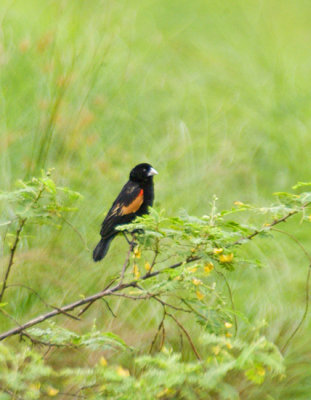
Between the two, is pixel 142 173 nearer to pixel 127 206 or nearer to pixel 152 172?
pixel 152 172

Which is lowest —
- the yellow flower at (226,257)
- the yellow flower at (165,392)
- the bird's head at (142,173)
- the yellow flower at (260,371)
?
the yellow flower at (165,392)

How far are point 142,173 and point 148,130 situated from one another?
2.69 feet

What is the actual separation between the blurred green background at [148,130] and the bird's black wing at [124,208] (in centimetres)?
20

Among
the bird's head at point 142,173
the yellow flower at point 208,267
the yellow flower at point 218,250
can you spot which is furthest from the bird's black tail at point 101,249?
the yellow flower at point 218,250

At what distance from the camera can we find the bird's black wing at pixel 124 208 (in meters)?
2.80

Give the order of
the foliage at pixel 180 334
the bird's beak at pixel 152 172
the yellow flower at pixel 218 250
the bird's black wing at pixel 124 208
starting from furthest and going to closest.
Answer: the bird's beak at pixel 152 172 < the bird's black wing at pixel 124 208 < the yellow flower at pixel 218 250 < the foliage at pixel 180 334

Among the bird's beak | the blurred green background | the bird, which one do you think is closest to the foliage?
the blurred green background

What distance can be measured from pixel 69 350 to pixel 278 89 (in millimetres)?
2768

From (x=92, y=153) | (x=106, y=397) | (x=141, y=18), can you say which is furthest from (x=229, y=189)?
(x=141, y=18)

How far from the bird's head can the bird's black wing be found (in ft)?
0.19

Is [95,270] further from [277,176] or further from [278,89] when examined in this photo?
[278,89]

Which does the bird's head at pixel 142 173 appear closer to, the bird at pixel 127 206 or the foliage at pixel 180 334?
the bird at pixel 127 206

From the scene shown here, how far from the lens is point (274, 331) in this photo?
2689 mm

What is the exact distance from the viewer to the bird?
9.23 ft
